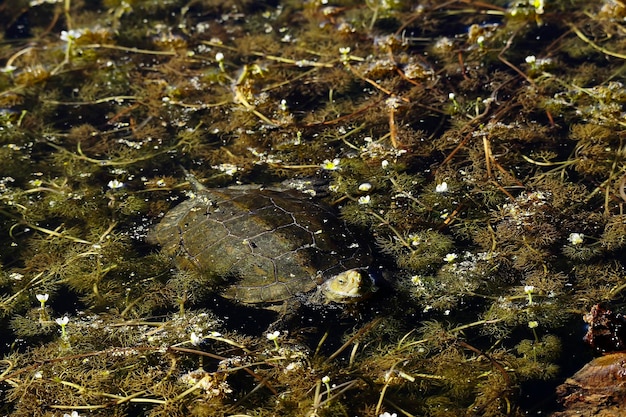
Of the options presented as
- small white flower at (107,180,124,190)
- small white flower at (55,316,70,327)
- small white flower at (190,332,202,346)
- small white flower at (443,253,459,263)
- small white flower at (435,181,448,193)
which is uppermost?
small white flower at (435,181,448,193)

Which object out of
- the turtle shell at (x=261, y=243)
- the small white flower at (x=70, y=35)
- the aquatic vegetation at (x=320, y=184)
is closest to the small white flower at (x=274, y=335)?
the aquatic vegetation at (x=320, y=184)

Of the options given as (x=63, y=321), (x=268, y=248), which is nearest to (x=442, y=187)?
(x=268, y=248)

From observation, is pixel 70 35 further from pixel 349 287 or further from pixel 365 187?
pixel 349 287

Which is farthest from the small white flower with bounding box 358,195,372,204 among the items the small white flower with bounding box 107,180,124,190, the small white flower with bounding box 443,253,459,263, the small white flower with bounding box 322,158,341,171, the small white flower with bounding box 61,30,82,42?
the small white flower with bounding box 61,30,82,42

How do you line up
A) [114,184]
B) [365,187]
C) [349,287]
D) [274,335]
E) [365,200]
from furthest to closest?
[114,184] → [365,187] → [365,200] → [349,287] → [274,335]

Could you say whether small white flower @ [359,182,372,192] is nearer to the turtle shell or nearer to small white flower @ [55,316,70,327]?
the turtle shell

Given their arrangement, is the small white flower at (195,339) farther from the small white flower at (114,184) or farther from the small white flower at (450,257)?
the small white flower at (114,184)
